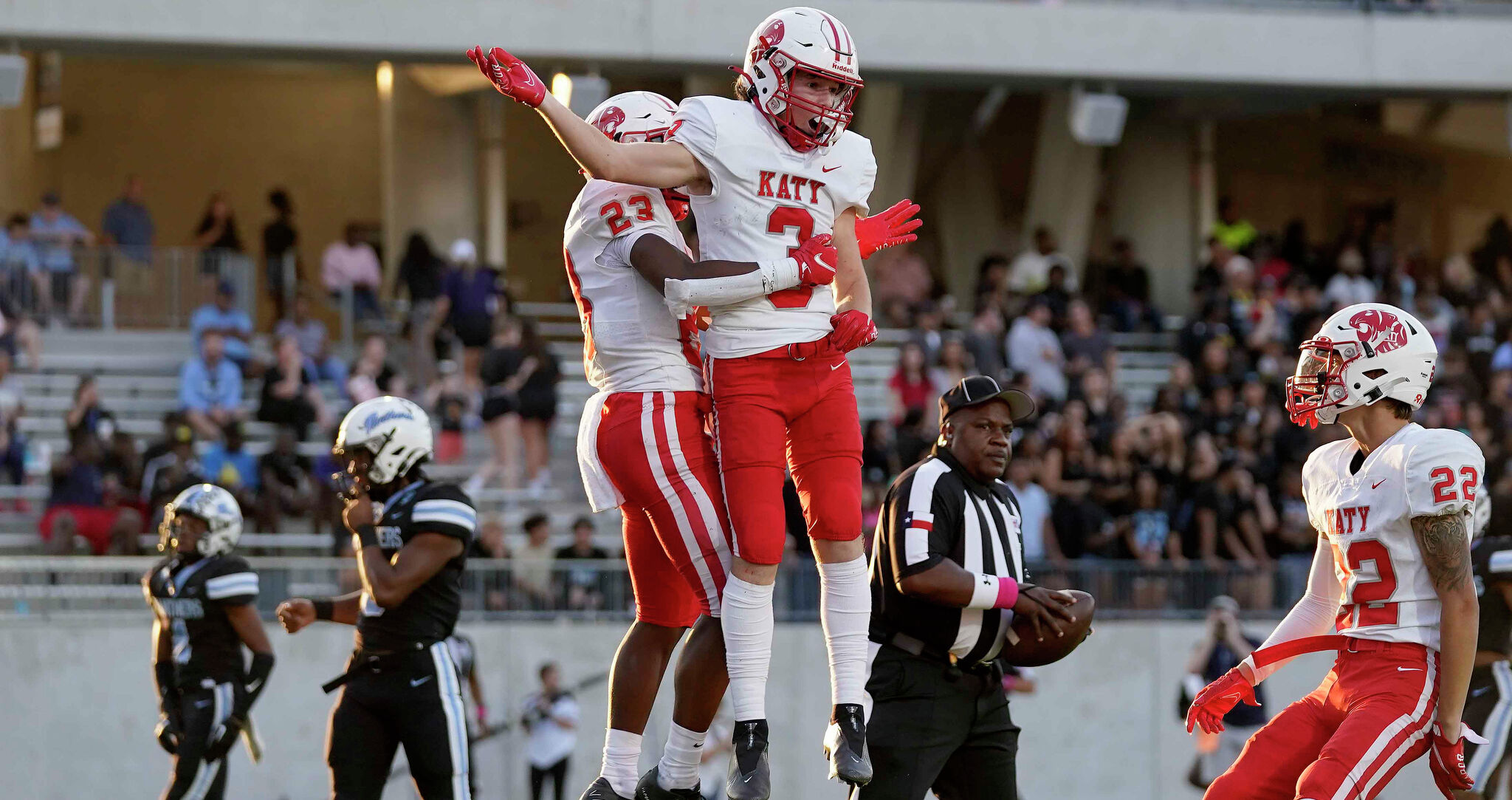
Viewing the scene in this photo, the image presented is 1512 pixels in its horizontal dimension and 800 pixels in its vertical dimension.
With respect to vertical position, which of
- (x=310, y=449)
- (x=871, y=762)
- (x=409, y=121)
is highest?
(x=409, y=121)

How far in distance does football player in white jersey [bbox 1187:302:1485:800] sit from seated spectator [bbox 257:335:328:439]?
10957mm

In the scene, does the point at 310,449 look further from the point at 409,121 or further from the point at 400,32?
the point at 409,121

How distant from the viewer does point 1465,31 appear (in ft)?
73.8

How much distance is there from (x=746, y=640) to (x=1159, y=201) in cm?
1895

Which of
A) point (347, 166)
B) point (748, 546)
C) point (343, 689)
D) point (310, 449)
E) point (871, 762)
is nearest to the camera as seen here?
point (748, 546)

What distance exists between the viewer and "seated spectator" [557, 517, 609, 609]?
50.5 feet

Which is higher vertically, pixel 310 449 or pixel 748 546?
pixel 310 449

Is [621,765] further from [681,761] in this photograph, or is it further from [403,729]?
[403,729]

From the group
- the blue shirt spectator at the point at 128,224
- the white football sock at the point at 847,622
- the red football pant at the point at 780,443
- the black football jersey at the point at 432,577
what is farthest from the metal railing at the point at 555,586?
the red football pant at the point at 780,443

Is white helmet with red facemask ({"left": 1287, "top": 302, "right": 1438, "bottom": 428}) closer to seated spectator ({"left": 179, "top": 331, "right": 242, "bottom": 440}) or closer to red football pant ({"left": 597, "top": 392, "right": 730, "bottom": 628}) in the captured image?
red football pant ({"left": 597, "top": 392, "right": 730, "bottom": 628})

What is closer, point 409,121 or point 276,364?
point 276,364

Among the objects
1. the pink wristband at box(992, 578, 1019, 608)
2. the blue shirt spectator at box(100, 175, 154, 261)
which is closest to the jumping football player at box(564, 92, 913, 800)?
the pink wristband at box(992, 578, 1019, 608)

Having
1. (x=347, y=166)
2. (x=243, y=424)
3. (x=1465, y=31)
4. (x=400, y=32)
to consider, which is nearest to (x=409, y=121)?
(x=400, y=32)

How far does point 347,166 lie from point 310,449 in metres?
12.1
